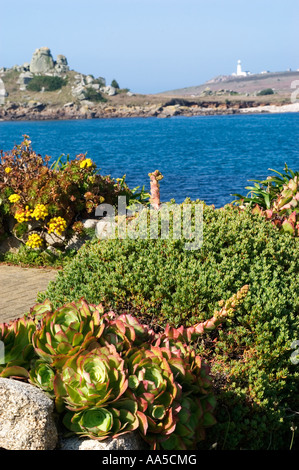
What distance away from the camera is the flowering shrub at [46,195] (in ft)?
27.1

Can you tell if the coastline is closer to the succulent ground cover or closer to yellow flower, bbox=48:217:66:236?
yellow flower, bbox=48:217:66:236

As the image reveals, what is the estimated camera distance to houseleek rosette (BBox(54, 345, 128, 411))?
2.41 meters

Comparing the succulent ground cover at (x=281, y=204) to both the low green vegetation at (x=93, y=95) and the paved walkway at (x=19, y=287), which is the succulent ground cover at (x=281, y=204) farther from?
the low green vegetation at (x=93, y=95)

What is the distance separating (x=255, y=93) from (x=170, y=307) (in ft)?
613

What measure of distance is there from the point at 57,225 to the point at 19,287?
1.36m

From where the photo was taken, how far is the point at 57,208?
8.27 m

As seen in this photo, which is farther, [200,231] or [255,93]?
[255,93]

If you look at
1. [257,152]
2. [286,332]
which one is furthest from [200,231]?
[257,152]

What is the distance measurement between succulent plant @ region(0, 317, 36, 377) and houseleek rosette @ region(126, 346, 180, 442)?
0.57m

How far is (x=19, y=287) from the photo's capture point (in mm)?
7238

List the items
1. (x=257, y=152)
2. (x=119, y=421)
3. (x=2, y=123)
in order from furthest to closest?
(x=2, y=123)
(x=257, y=152)
(x=119, y=421)

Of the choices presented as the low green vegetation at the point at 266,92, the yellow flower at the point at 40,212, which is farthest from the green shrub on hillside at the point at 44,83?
the yellow flower at the point at 40,212

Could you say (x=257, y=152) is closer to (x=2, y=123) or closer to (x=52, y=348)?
(x=52, y=348)

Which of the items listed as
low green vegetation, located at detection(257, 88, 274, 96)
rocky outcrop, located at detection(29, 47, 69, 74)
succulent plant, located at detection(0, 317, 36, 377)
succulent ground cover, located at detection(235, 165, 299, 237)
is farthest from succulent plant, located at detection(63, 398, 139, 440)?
low green vegetation, located at detection(257, 88, 274, 96)
